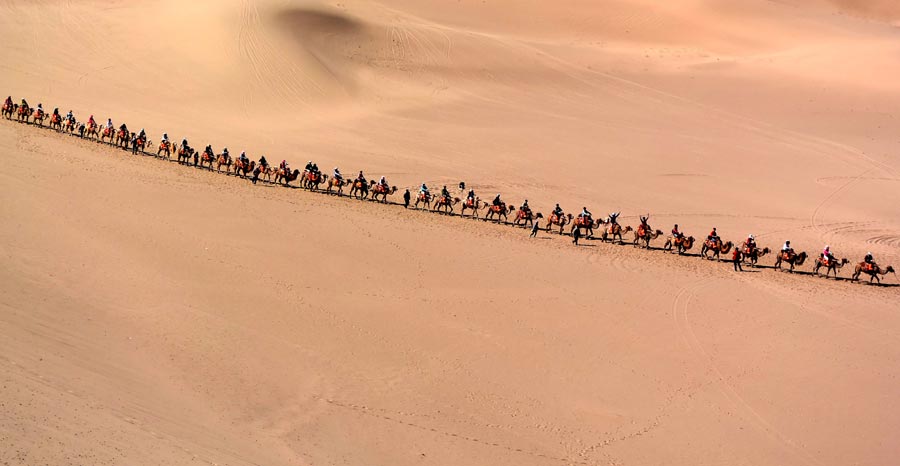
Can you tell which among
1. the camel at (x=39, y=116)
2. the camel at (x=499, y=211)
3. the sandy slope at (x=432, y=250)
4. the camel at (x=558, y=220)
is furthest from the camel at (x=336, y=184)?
the camel at (x=39, y=116)

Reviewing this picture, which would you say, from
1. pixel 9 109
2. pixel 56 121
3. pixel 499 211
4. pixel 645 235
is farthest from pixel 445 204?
pixel 9 109

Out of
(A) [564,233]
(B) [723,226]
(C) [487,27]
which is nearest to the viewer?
(A) [564,233]

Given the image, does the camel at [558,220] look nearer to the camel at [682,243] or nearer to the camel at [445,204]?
the camel at [682,243]

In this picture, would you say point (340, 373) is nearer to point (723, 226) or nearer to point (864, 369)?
point (864, 369)

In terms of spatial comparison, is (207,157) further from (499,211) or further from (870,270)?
(870,270)

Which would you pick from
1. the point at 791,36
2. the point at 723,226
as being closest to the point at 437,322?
the point at 723,226

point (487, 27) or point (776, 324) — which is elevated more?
point (487, 27)
